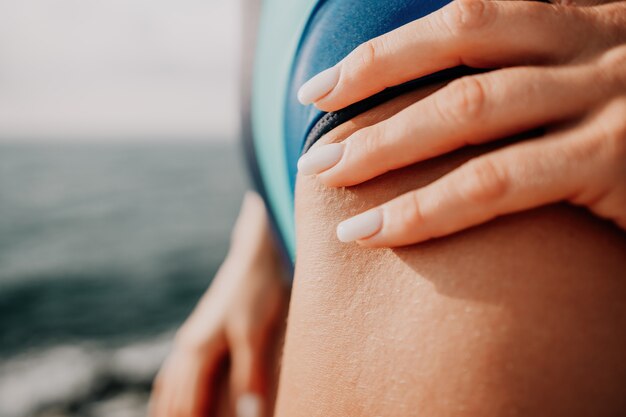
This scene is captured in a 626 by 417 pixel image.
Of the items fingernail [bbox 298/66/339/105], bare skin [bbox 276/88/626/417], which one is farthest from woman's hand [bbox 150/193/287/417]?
fingernail [bbox 298/66/339/105]

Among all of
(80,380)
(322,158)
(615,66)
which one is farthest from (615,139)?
(80,380)

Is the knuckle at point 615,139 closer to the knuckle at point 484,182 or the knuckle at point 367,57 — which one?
the knuckle at point 484,182

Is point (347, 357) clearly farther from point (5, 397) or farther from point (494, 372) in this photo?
point (5, 397)

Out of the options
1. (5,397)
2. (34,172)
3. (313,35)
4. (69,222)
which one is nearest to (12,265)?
(69,222)

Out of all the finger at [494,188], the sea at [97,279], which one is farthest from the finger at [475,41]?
the sea at [97,279]

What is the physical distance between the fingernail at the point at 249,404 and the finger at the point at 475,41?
1012mm

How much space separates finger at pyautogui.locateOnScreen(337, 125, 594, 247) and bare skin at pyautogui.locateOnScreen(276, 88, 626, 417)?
0.03 meters

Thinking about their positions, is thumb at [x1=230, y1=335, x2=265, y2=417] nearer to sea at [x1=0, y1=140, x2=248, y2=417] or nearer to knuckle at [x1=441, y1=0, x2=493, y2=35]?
knuckle at [x1=441, y1=0, x2=493, y2=35]

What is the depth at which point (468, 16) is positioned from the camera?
53cm

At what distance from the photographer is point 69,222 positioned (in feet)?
49.8

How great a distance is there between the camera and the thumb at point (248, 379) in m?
1.29

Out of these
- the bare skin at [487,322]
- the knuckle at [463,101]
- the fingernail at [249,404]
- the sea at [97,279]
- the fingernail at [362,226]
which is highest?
the knuckle at [463,101]

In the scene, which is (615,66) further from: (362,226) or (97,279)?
(97,279)

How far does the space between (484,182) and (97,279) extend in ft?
36.3
